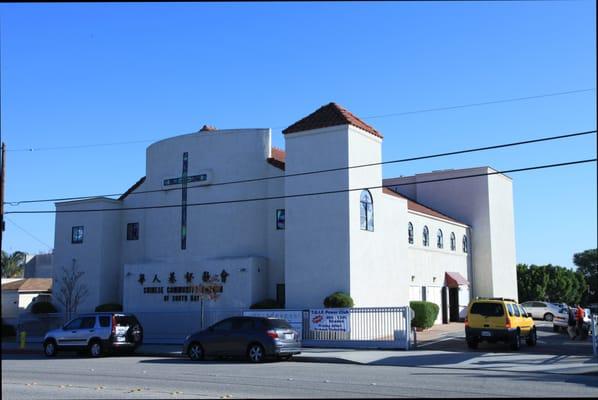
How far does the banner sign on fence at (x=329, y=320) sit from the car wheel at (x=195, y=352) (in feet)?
19.4

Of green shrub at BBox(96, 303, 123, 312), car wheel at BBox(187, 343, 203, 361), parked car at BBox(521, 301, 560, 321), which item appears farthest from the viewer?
parked car at BBox(521, 301, 560, 321)

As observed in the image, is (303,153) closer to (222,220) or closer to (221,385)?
(222,220)

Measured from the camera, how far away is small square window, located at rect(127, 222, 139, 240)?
122 ft

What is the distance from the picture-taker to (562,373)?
695 inches


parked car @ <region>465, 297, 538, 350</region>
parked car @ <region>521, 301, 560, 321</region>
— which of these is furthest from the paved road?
parked car @ <region>521, 301, 560, 321</region>

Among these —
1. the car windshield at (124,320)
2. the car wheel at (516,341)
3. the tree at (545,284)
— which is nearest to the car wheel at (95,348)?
the car windshield at (124,320)

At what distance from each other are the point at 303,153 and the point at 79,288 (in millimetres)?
15644

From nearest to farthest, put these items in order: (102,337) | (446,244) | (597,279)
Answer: (102,337)
(446,244)
(597,279)

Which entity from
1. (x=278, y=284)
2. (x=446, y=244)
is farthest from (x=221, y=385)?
(x=446, y=244)

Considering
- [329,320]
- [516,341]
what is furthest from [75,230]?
[516,341]

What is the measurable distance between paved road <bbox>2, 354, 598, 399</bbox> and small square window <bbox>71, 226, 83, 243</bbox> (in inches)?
670

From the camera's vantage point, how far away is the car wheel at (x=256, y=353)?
20.9m

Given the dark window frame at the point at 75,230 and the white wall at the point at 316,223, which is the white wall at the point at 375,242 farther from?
the dark window frame at the point at 75,230

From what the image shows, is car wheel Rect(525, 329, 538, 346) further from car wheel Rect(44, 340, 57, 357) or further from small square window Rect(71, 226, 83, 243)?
small square window Rect(71, 226, 83, 243)
